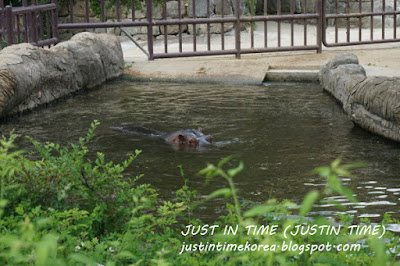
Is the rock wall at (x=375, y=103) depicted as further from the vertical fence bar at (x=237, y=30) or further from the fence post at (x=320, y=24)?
the fence post at (x=320, y=24)

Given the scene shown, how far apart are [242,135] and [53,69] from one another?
148 inches

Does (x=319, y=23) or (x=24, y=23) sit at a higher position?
(x=24, y=23)

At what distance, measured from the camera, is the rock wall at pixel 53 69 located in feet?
29.0

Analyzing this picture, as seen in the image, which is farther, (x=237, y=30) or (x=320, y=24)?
(x=320, y=24)

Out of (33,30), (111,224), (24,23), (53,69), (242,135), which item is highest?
(24,23)

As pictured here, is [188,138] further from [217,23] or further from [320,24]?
[217,23]

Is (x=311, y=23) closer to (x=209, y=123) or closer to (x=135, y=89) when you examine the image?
(x=135, y=89)

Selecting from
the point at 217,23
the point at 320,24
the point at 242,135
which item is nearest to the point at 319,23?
the point at 320,24

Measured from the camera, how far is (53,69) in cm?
1030

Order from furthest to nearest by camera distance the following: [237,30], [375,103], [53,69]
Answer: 1. [237,30]
2. [53,69]
3. [375,103]

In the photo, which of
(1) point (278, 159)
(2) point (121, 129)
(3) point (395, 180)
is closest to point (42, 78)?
(2) point (121, 129)

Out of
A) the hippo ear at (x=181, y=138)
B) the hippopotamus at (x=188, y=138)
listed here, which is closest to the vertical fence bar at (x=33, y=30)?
the hippopotamus at (x=188, y=138)

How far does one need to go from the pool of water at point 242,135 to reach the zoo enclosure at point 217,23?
1705 mm

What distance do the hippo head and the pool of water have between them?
0.38 ft
